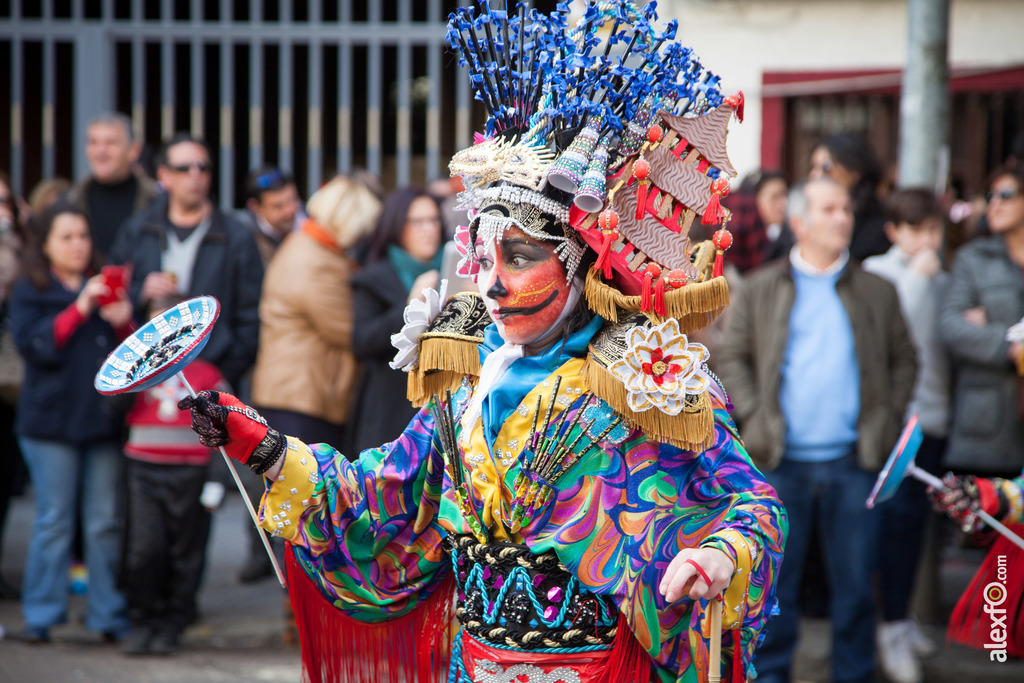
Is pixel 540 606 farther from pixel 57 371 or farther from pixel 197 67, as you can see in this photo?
pixel 197 67

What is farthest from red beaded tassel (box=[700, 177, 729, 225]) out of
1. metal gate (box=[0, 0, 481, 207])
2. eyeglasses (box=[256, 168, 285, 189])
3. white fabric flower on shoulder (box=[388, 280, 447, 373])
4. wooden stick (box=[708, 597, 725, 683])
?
metal gate (box=[0, 0, 481, 207])

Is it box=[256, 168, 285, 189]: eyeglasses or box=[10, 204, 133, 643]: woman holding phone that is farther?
box=[256, 168, 285, 189]: eyeglasses

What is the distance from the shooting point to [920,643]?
5215mm

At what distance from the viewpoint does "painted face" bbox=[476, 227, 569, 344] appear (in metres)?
2.50

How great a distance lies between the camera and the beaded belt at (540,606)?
2.51 meters

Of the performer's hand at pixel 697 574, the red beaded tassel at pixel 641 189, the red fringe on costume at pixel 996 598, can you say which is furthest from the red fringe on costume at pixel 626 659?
the red fringe on costume at pixel 996 598

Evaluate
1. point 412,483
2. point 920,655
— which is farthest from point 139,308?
point 920,655

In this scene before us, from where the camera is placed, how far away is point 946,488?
3.30 metres

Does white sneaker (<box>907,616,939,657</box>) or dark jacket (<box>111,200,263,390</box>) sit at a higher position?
dark jacket (<box>111,200,263,390</box>)

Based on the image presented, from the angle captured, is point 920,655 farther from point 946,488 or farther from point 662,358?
point 662,358

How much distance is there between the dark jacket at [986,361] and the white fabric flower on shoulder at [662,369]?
3104mm

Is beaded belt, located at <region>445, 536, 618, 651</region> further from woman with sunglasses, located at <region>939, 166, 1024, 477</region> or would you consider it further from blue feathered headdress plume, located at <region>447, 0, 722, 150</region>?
woman with sunglasses, located at <region>939, 166, 1024, 477</region>

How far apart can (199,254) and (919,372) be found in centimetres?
340

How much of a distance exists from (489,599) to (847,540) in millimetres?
2529
